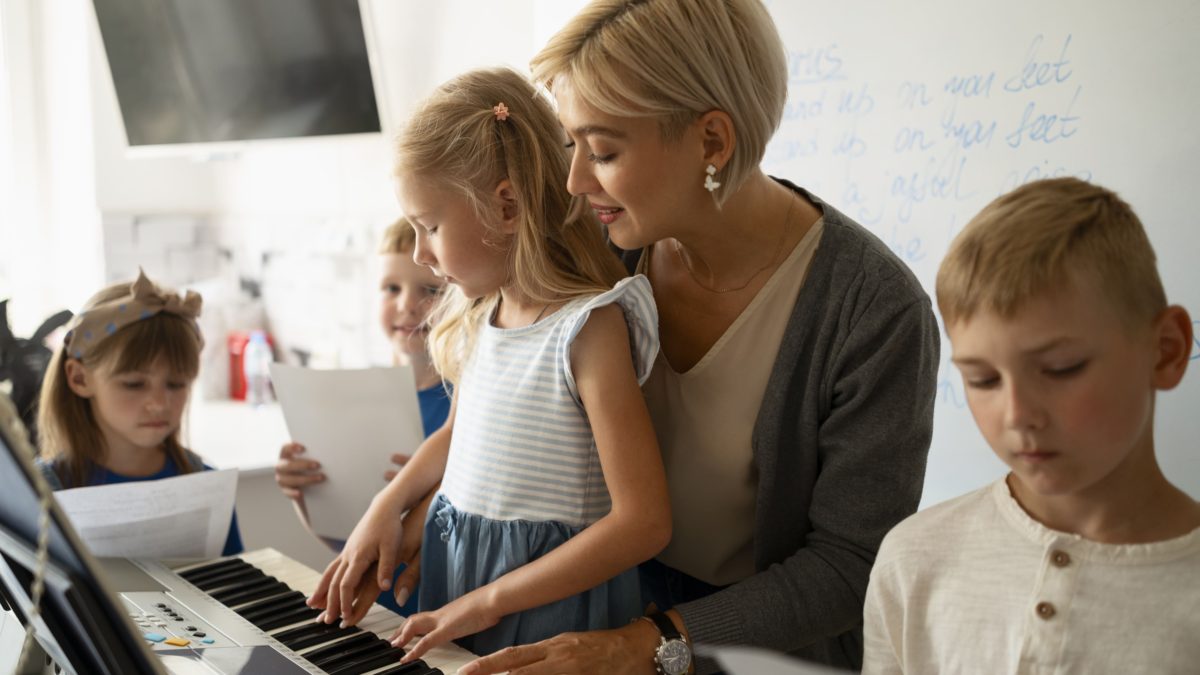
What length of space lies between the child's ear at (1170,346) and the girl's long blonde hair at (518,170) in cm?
67

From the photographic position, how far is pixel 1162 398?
1.41m

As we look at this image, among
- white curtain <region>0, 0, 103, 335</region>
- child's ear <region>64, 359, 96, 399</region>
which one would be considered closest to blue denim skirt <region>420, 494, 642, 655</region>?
child's ear <region>64, 359, 96, 399</region>

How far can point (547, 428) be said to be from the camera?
1.33 m

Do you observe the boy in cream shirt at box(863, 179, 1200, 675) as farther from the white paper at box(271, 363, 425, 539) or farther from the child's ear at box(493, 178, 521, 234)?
the white paper at box(271, 363, 425, 539)

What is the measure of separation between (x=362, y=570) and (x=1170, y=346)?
101 cm

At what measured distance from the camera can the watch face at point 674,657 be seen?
123cm

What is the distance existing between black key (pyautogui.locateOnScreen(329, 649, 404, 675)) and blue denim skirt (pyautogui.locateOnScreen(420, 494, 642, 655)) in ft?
0.38

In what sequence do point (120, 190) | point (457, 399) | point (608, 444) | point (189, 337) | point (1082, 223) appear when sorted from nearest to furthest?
point (1082, 223)
point (608, 444)
point (457, 399)
point (189, 337)
point (120, 190)

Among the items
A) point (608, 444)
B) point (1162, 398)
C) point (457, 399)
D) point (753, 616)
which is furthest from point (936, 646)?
point (457, 399)

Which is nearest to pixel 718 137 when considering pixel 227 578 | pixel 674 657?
pixel 674 657

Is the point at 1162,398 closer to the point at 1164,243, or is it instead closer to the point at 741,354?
the point at 1164,243

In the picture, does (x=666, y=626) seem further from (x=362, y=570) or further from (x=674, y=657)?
(x=362, y=570)

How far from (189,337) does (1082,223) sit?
161 cm

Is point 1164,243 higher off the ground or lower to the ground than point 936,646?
higher
